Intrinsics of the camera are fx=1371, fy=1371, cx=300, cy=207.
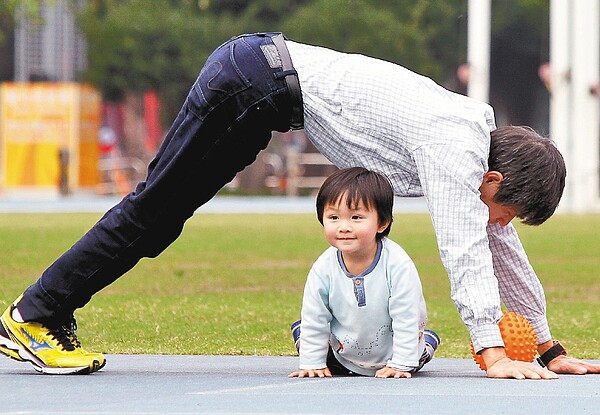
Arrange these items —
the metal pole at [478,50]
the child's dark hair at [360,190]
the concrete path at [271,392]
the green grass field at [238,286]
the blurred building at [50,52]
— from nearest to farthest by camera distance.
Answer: the concrete path at [271,392] < the child's dark hair at [360,190] < the green grass field at [238,286] < the metal pole at [478,50] < the blurred building at [50,52]

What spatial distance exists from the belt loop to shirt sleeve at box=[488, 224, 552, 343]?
0.90 metres

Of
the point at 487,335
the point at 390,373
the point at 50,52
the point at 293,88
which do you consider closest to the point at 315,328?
the point at 390,373

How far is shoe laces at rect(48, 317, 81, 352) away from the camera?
5336mm

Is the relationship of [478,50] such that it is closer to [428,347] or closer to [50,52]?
[50,52]

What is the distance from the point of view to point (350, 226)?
197 inches

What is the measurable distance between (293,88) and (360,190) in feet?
1.48

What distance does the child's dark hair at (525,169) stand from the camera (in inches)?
196

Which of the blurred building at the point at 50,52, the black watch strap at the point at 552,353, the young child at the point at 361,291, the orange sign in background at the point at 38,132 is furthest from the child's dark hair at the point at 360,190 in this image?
the blurred building at the point at 50,52

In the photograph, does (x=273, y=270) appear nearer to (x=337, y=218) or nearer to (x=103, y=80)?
(x=337, y=218)

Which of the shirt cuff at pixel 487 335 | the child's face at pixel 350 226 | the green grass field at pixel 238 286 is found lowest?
the green grass field at pixel 238 286

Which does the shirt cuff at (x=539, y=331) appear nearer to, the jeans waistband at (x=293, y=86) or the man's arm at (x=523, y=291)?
the man's arm at (x=523, y=291)

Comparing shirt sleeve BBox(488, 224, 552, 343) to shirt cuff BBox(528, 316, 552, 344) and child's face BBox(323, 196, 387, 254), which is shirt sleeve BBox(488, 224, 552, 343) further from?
child's face BBox(323, 196, 387, 254)

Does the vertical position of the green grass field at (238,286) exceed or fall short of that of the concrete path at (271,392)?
it falls short

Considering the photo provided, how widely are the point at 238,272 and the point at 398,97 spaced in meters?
6.44
